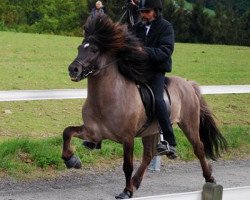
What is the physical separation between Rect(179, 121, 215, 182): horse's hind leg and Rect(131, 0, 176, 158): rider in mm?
740

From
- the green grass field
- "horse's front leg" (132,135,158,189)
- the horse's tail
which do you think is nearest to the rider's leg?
"horse's front leg" (132,135,158,189)

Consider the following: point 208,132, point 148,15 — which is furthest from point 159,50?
point 208,132

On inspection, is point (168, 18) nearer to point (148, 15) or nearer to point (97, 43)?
point (148, 15)

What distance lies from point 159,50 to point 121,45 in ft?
1.68

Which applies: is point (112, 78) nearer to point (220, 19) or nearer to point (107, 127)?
point (107, 127)

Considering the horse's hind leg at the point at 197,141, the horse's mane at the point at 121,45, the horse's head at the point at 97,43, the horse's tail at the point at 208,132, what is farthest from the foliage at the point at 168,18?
the horse's head at the point at 97,43

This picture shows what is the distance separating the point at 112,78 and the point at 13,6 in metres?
67.7

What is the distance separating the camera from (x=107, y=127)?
7566 mm

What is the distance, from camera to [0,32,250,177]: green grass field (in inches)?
376

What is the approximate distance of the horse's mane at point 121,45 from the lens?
7.68 m

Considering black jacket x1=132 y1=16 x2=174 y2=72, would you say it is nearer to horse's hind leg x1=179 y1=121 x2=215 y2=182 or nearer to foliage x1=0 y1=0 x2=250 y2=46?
horse's hind leg x1=179 y1=121 x2=215 y2=182

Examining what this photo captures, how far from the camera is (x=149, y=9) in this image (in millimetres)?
8117

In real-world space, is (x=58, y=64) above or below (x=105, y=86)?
below

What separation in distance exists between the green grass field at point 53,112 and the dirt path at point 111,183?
0.41 metres
